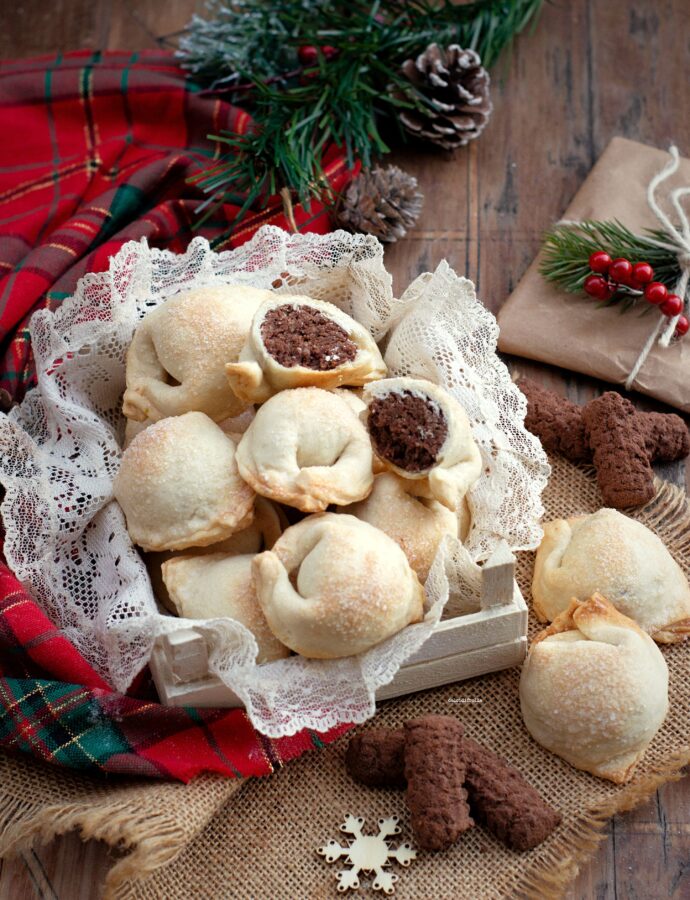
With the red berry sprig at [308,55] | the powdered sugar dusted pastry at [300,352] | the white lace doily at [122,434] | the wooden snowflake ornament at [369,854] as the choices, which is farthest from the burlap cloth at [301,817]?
the red berry sprig at [308,55]

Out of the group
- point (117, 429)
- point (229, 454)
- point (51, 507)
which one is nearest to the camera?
point (229, 454)

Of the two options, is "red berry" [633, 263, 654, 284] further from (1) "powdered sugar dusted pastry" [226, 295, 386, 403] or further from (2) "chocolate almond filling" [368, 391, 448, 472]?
(2) "chocolate almond filling" [368, 391, 448, 472]

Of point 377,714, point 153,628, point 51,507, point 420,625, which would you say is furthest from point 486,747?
point 51,507

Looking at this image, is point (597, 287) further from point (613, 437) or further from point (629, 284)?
point (613, 437)

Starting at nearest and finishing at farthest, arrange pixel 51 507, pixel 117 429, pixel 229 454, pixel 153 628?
pixel 153 628 < pixel 229 454 < pixel 51 507 < pixel 117 429

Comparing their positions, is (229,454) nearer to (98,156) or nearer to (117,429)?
(117,429)

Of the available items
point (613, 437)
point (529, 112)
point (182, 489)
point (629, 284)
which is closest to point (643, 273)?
point (629, 284)

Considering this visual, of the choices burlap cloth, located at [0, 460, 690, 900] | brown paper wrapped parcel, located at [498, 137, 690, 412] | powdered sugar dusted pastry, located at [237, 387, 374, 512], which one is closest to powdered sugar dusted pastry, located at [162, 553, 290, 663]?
powdered sugar dusted pastry, located at [237, 387, 374, 512]

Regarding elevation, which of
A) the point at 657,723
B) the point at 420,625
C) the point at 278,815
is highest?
the point at 420,625
